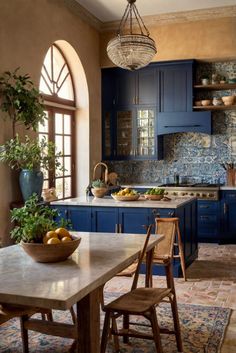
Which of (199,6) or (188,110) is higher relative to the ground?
(199,6)

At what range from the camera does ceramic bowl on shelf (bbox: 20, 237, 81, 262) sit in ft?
8.49

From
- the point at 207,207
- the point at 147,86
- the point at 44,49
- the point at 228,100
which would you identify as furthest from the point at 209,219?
the point at 44,49

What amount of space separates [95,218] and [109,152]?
277 cm

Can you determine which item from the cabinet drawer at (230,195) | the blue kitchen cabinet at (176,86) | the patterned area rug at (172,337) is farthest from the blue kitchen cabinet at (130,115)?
the patterned area rug at (172,337)

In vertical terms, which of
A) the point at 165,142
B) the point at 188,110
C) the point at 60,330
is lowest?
the point at 60,330

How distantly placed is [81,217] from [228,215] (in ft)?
8.94

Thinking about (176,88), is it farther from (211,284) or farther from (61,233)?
(61,233)

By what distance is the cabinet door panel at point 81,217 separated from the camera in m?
5.68

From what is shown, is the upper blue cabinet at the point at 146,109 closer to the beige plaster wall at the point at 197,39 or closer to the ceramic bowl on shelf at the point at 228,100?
the beige plaster wall at the point at 197,39

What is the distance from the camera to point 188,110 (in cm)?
766

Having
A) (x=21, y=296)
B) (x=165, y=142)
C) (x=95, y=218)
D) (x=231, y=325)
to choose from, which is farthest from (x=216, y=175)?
(x=21, y=296)

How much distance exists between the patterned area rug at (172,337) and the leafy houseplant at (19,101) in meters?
2.28

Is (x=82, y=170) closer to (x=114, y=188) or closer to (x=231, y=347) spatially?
(x=114, y=188)

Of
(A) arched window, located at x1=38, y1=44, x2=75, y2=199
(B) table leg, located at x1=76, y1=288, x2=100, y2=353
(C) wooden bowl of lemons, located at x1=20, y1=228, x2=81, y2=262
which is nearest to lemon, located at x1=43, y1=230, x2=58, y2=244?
(C) wooden bowl of lemons, located at x1=20, y1=228, x2=81, y2=262
